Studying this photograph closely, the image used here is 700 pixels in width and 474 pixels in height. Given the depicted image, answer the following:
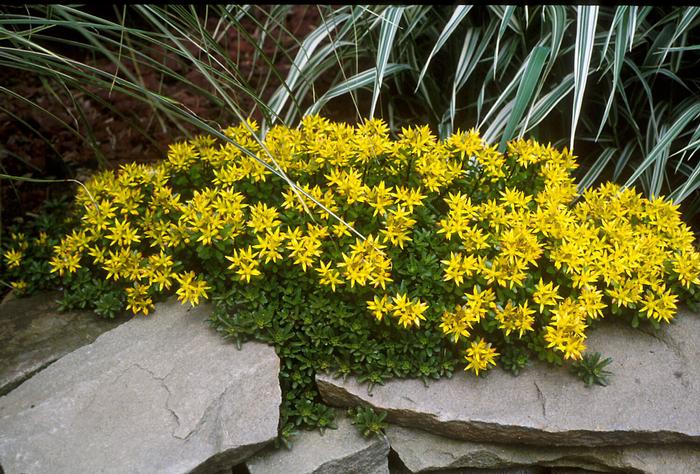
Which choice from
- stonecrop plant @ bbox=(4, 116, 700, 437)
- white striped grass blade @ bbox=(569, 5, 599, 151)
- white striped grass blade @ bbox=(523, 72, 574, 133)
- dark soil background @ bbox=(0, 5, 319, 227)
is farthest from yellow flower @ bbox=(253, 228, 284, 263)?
white striped grass blade @ bbox=(523, 72, 574, 133)

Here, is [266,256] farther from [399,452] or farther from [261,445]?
[399,452]

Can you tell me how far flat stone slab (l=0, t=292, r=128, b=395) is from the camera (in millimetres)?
2270

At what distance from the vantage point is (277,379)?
6.94ft

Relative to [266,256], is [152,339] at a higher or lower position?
lower

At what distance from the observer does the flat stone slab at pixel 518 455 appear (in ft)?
6.99

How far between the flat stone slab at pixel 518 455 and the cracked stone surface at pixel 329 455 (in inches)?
3.0

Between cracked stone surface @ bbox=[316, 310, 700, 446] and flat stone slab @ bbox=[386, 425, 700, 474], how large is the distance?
3cm

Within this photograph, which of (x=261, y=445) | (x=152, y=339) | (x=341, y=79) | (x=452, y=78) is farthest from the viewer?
(x=341, y=79)

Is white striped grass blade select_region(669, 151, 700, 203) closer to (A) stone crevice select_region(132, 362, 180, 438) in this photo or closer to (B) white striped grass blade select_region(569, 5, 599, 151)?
(B) white striped grass blade select_region(569, 5, 599, 151)

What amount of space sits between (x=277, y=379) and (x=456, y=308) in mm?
562

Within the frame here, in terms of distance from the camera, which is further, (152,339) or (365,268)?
(152,339)

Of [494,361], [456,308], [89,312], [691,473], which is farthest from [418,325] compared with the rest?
[89,312]

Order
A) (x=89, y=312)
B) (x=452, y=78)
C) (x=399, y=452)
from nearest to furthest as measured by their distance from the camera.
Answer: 1. (x=399, y=452)
2. (x=89, y=312)
3. (x=452, y=78)

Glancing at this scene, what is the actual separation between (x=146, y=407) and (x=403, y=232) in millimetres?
905
